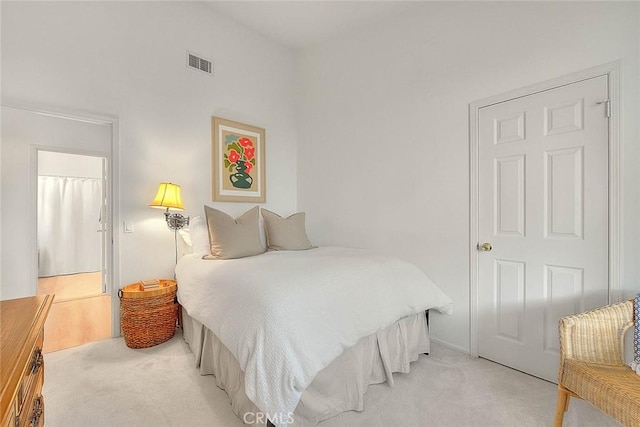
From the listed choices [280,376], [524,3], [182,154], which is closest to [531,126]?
[524,3]

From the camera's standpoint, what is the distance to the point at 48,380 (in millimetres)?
1957

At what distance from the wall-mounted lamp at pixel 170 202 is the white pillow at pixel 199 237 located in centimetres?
20

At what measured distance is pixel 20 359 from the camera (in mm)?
709

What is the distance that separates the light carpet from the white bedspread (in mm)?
437

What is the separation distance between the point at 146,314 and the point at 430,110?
2.99m

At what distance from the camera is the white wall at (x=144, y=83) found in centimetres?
226

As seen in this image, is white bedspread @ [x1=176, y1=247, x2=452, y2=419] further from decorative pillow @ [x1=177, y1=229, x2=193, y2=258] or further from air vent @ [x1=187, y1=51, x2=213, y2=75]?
air vent @ [x1=187, y1=51, x2=213, y2=75]

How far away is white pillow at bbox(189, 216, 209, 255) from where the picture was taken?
8.80 feet

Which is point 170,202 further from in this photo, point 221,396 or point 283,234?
point 221,396

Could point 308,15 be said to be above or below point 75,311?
above

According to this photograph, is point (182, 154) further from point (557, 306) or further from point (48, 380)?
point (557, 306)

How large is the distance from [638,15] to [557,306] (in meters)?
1.81

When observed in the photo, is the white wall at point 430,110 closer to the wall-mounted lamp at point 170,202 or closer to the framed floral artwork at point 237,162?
the framed floral artwork at point 237,162

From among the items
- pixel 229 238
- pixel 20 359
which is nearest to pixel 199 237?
pixel 229 238
